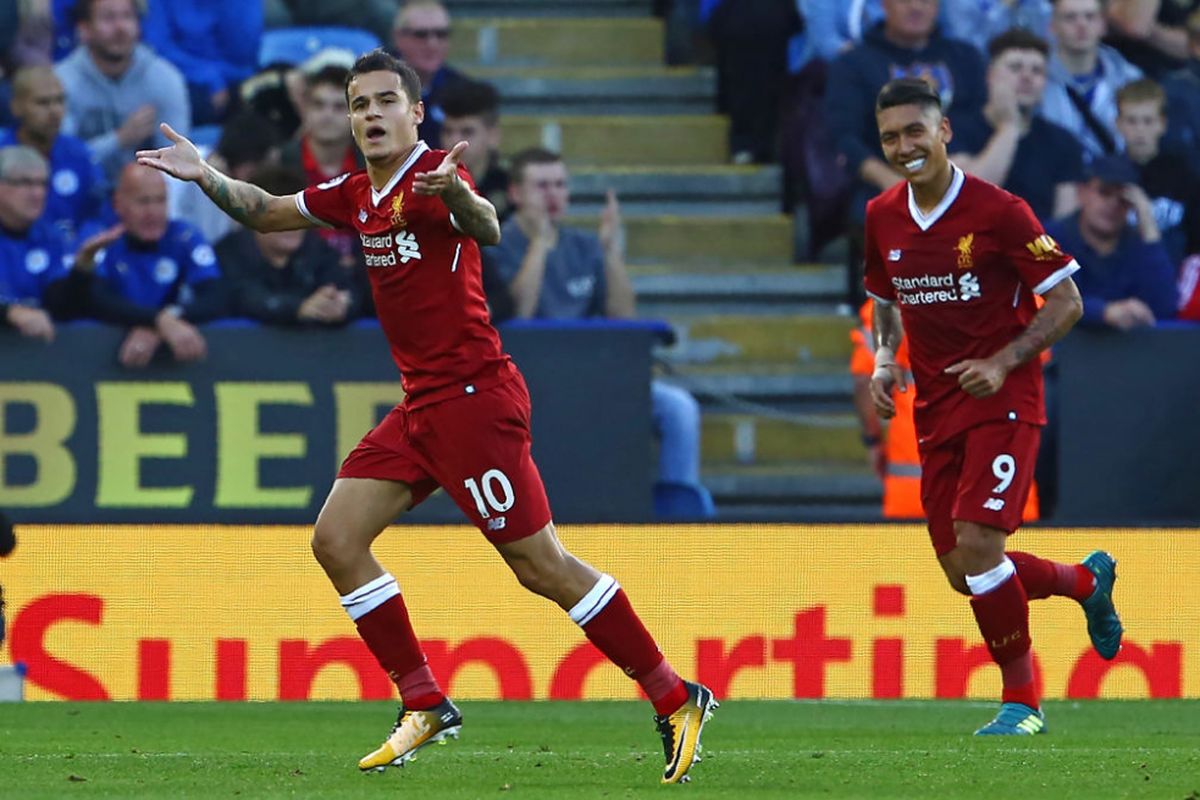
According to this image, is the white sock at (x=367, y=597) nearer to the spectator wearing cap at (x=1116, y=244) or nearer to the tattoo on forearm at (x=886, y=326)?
the tattoo on forearm at (x=886, y=326)

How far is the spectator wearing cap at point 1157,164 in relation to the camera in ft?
43.8

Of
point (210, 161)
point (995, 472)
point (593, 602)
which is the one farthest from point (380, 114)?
point (210, 161)

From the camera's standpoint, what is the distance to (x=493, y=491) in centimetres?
702

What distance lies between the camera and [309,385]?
11.1 m

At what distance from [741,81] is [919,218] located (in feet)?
22.6

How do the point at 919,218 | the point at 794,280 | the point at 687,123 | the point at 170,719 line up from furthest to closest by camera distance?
the point at 687,123, the point at 794,280, the point at 170,719, the point at 919,218

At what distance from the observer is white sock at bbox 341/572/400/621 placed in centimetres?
717

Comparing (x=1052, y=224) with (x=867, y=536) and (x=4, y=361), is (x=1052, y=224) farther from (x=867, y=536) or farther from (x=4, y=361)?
(x=4, y=361)

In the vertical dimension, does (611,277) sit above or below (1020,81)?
below

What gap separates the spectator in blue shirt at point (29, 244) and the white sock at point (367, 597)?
459 cm

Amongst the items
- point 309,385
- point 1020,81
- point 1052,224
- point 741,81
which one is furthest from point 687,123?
point 309,385

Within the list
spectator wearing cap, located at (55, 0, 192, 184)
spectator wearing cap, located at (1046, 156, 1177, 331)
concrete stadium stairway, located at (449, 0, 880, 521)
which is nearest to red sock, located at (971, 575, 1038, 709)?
spectator wearing cap, located at (1046, 156, 1177, 331)

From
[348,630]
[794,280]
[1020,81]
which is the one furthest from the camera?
[794,280]

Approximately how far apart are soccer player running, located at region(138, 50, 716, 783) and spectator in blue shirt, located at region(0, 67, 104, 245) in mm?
5470
